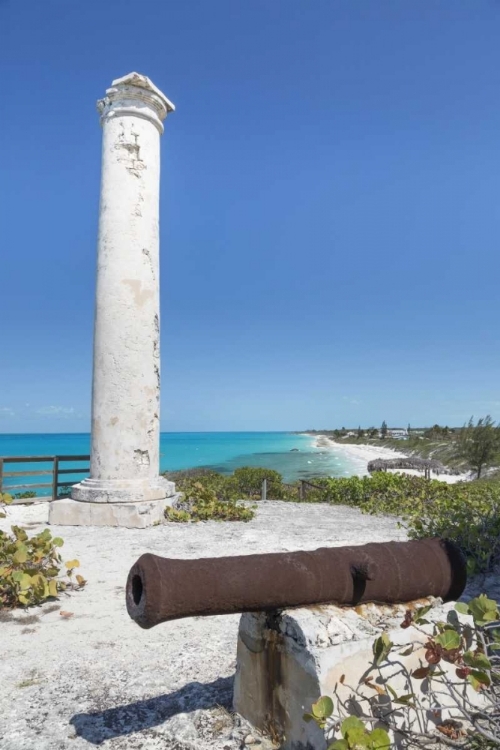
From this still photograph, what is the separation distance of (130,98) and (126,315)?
12.8 feet

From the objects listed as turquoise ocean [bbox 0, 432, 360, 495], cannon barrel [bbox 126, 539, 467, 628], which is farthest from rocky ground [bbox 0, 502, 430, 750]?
turquoise ocean [bbox 0, 432, 360, 495]

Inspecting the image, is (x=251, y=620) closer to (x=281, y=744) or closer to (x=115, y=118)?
(x=281, y=744)

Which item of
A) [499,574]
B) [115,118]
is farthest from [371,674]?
[115,118]

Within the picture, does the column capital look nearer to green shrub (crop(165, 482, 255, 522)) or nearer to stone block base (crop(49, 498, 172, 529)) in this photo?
stone block base (crop(49, 498, 172, 529))

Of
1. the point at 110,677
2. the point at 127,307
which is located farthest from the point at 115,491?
the point at 110,677

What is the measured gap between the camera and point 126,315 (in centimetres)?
891

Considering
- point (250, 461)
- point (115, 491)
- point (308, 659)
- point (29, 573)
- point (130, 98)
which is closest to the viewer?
point (308, 659)

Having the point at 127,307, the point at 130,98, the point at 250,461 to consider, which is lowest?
the point at 250,461

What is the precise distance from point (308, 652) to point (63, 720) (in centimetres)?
158

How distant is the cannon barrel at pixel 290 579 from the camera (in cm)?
216

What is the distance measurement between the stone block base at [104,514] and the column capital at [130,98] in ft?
22.0

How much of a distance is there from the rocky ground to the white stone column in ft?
8.44

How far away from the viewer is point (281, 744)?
2500mm

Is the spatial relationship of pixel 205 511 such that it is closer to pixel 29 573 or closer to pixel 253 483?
pixel 29 573
